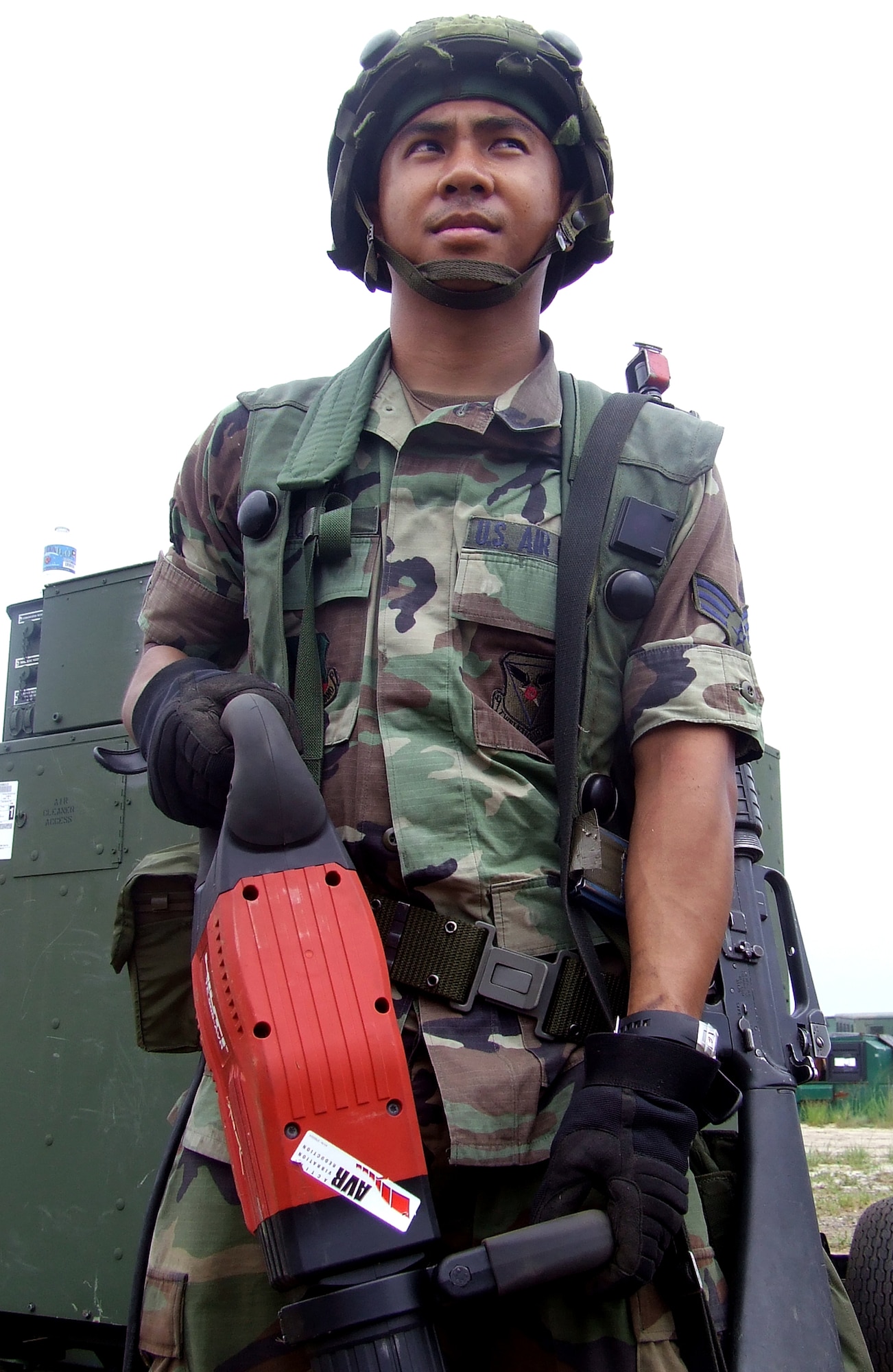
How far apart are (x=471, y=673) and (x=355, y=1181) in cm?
71

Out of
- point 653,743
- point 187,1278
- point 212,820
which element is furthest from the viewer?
point 653,743

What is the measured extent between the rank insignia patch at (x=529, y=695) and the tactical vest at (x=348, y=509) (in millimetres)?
59

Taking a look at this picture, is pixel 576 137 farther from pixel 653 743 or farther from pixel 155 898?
pixel 155 898

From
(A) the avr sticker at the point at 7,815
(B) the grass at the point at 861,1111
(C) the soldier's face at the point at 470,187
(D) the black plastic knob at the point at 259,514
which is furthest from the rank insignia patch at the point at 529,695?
(B) the grass at the point at 861,1111

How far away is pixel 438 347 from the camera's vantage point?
1990 mm

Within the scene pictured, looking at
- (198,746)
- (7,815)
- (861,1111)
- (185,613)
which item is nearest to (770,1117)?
(198,746)

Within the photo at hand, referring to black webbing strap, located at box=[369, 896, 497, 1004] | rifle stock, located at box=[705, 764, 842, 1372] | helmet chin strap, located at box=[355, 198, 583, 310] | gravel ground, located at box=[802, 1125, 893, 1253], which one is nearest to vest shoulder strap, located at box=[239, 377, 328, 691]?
helmet chin strap, located at box=[355, 198, 583, 310]

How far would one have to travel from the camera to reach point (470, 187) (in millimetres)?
1841

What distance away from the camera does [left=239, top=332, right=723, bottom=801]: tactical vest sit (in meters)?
1.77

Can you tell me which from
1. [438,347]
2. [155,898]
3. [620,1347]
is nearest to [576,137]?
[438,347]

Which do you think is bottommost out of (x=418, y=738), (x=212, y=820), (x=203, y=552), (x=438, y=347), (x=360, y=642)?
(x=212, y=820)

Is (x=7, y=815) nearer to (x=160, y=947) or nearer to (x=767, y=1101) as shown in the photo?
(x=160, y=947)

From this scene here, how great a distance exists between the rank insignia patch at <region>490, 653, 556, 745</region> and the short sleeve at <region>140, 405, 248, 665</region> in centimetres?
49

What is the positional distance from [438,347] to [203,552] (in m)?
0.51
